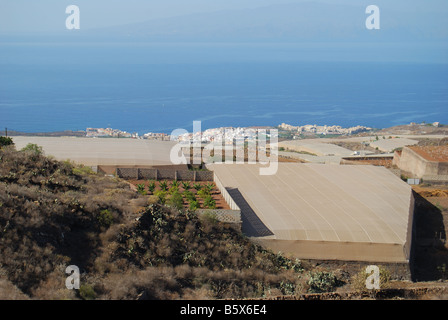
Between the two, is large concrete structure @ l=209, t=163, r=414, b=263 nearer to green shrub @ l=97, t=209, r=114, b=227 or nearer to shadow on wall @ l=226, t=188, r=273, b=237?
shadow on wall @ l=226, t=188, r=273, b=237

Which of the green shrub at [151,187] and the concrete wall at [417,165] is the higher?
the concrete wall at [417,165]

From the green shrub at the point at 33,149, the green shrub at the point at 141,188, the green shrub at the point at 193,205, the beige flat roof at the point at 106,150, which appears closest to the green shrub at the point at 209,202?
the green shrub at the point at 193,205

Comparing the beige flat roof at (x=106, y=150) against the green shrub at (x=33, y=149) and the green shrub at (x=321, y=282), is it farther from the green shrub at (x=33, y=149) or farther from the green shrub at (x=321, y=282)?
the green shrub at (x=321, y=282)

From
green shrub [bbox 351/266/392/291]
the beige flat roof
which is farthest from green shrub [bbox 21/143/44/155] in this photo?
green shrub [bbox 351/266/392/291]

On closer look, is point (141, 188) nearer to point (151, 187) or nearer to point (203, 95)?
point (151, 187)

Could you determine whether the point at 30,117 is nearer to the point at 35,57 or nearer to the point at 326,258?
the point at 326,258

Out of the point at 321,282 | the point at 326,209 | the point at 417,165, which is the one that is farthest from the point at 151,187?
the point at 417,165
